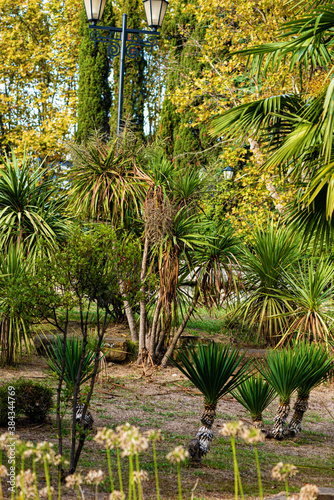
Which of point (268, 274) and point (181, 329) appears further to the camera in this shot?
point (268, 274)

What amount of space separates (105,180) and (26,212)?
3.91 feet

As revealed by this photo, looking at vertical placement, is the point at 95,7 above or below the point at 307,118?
above

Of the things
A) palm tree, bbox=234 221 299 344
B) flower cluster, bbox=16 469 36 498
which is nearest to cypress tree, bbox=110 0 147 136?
palm tree, bbox=234 221 299 344

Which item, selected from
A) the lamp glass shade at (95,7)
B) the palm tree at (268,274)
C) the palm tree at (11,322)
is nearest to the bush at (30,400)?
the palm tree at (11,322)

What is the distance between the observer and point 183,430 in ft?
17.2

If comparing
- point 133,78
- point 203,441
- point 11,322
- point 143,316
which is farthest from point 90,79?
point 203,441

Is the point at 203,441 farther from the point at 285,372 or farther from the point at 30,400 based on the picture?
the point at 30,400

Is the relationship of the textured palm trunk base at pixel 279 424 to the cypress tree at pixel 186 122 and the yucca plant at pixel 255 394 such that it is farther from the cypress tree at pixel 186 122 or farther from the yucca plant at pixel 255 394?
the cypress tree at pixel 186 122

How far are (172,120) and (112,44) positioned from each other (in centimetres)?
978

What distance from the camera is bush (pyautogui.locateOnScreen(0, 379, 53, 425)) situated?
464 centimetres

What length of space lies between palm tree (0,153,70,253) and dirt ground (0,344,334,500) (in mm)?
1760

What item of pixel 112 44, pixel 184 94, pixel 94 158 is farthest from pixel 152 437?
pixel 184 94

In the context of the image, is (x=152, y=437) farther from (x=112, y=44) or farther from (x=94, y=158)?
(x=112, y=44)

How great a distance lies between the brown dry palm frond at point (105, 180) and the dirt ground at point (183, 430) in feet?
7.53
